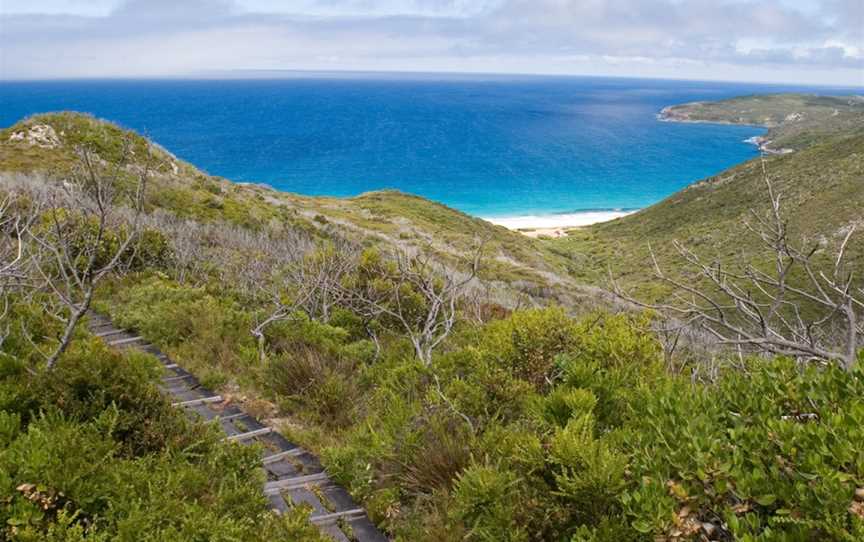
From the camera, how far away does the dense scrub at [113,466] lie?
3.12 metres

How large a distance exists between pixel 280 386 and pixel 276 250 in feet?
33.4

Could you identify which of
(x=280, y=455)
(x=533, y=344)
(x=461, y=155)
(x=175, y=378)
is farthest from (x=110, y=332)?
(x=461, y=155)

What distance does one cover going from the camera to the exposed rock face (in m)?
26.5

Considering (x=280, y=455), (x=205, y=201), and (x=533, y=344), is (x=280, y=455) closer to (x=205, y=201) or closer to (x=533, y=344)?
(x=533, y=344)

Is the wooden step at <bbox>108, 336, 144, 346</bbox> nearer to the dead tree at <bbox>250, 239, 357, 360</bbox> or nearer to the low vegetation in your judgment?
the low vegetation

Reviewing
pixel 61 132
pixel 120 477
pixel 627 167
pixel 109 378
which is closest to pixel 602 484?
pixel 120 477

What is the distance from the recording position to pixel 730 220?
5069 cm

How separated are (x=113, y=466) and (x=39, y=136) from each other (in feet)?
99.0

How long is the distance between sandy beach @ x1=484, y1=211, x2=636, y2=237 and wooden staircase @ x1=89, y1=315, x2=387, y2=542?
60737 millimetres

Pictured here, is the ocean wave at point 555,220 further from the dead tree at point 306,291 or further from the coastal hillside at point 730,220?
the dead tree at point 306,291

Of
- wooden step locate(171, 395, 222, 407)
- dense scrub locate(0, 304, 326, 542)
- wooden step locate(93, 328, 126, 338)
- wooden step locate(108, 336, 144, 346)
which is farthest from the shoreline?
dense scrub locate(0, 304, 326, 542)

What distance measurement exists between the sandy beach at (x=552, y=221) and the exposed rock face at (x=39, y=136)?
4807 centimetres

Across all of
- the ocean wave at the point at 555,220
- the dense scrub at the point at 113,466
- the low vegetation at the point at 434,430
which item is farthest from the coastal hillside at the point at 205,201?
the ocean wave at the point at 555,220

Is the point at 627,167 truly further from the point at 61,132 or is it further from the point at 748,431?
the point at 748,431
